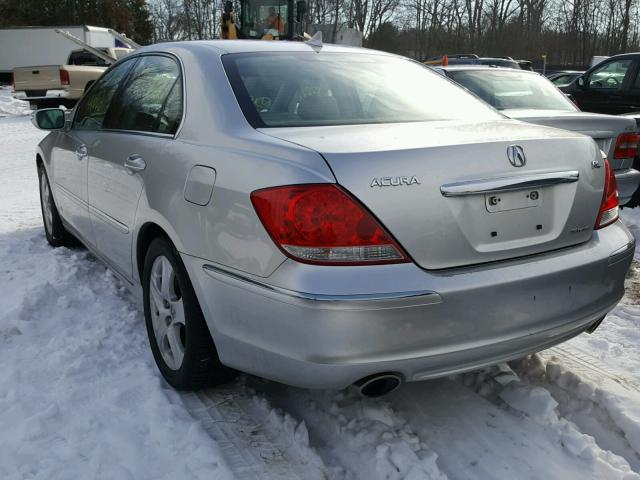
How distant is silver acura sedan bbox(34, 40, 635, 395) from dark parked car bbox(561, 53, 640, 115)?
286 inches

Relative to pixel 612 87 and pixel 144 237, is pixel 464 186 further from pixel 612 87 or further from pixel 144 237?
pixel 612 87

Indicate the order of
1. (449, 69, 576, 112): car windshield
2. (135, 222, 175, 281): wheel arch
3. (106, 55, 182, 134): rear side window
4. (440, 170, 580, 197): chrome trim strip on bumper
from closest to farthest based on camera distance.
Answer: (440, 170, 580, 197): chrome trim strip on bumper
(135, 222, 175, 281): wheel arch
(106, 55, 182, 134): rear side window
(449, 69, 576, 112): car windshield

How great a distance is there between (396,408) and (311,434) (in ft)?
1.33

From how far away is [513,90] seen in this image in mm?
6816

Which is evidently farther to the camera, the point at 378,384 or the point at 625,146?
the point at 625,146

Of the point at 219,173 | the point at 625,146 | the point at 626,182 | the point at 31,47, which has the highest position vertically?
the point at 31,47

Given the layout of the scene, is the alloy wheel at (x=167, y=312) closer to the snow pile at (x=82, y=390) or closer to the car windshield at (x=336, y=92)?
the snow pile at (x=82, y=390)

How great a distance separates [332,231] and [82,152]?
8.23 ft

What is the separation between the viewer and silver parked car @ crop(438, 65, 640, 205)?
5.71 meters

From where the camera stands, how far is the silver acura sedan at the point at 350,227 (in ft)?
7.28

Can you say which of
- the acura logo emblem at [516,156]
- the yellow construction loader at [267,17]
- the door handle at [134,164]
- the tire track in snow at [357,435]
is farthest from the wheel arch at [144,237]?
the yellow construction loader at [267,17]

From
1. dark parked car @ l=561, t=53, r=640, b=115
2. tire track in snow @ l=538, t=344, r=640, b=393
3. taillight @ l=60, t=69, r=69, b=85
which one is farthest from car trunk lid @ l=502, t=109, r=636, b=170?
taillight @ l=60, t=69, r=69, b=85

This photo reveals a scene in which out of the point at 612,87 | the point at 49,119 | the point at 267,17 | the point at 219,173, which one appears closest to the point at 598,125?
the point at 219,173

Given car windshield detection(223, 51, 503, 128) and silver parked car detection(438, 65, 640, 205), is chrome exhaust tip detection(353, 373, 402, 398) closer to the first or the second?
car windshield detection(223, 51, 503, 128)
